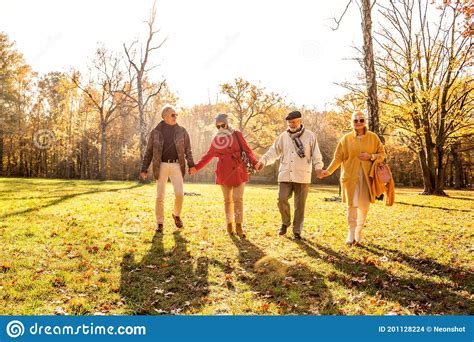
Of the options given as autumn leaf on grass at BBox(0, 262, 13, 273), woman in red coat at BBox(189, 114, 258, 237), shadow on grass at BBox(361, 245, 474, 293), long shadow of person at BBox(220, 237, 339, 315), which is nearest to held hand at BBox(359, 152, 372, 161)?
shadow on grass at BBox(361, 245, 474, 293)

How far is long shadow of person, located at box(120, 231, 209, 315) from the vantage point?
13.4ft

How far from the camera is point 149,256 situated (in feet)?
19.7

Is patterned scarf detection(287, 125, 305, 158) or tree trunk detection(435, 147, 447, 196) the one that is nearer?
patterned scarf detection(287, 125, 305, 158)

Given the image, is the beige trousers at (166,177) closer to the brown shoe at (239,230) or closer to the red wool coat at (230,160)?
the red wool coat at (230,160)

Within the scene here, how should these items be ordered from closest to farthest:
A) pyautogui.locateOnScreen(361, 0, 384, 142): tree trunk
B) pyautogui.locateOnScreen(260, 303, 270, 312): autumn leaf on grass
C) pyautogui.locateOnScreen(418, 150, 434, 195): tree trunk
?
1. pyautogui.locateOnScreen(260, 303, 270, 312): autumn leaf on grass
2. pyautogui.locateOnScreen(361, 0, 384, 142): tree trunk
3. pyautogui.locateOnScreen(418, 150, 434, 195): tree trunk

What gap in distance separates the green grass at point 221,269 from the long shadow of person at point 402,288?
0.01m

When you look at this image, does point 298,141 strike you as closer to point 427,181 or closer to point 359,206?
point 359,206

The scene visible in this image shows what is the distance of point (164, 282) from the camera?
15.8 ft

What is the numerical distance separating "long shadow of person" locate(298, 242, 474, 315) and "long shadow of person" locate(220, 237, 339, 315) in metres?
0.43

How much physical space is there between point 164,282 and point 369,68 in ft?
28.9

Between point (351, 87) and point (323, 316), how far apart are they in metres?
16.7

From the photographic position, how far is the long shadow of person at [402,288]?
4.18m

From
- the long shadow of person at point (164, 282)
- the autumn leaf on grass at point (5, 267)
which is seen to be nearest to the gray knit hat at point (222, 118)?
the long shadow of person at point (164, 282)

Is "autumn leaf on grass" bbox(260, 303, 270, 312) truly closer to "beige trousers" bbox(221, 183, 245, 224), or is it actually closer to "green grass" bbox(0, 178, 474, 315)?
"green grass" bbox(0, 178, 474, 315)
